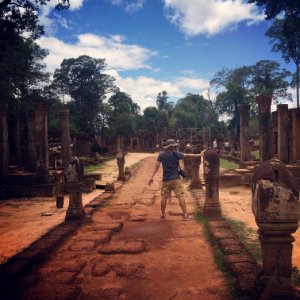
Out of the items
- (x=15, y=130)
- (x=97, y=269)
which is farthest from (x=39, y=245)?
(x=15, y=130)

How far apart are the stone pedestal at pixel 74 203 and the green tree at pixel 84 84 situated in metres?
39.4

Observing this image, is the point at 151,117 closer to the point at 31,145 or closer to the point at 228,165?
the point at 228,165

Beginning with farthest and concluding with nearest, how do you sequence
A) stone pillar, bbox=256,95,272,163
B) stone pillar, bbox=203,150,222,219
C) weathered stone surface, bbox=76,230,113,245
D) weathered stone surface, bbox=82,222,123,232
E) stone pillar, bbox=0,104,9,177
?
stone pillar, bbox=0,104,9,177
stone pillar, bbox=256,95,272,163
stone pillar, bbox=203,150,222,219
weathered stone surface, bbox=82,222,123,232
weathered stone surface, bbox=76,230,113,245

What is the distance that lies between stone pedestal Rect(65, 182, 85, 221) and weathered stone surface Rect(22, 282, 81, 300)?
3.08 meters

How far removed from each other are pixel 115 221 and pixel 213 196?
217 centimetres

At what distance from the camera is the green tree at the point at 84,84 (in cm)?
4659

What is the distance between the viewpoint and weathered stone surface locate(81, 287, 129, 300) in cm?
360

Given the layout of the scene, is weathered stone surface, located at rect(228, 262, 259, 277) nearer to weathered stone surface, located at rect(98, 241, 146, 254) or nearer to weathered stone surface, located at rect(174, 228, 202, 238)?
weathered stone surface, located at rect(98, 241, 146, 254)

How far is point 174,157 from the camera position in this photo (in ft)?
23.0

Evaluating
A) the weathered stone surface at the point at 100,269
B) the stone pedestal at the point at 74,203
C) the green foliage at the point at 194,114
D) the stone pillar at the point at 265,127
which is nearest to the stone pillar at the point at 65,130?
the stone pedestal at the point at 74,203

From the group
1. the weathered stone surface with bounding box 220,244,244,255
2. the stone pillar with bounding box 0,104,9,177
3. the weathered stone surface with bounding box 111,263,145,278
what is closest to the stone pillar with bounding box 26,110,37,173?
the stone pillar with bounding box 0,104,9,177

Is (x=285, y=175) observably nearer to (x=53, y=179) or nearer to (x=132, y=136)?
(x=53, y=179)

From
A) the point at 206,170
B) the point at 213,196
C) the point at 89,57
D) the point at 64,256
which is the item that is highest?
the point at 89,57

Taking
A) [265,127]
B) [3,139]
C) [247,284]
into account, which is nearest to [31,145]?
[3,139]
